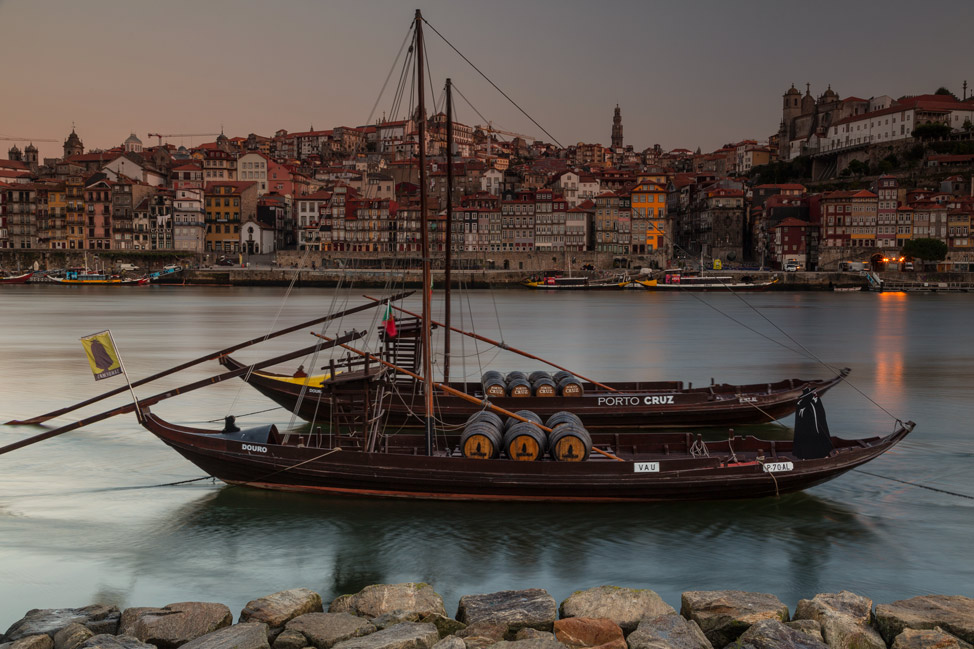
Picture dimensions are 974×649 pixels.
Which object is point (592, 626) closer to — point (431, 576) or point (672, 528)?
point (431, 576)

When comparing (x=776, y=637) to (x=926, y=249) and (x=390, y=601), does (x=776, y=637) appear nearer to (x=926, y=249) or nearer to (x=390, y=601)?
(x=390, y=601)

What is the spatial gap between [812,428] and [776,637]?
550 cm

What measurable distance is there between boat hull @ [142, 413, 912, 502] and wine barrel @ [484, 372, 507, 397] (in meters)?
4.69

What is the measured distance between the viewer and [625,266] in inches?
4087

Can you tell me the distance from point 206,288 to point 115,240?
19.7 metres

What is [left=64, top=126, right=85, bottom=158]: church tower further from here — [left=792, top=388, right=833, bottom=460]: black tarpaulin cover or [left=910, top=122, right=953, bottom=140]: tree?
[left=792, top=388, right=833, bottom=460]: black tarpaulin cover

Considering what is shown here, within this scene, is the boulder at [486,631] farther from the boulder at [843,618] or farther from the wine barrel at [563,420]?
the wine barrel at [563,420]

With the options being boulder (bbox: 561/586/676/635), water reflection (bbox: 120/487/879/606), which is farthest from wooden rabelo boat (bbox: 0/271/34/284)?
boulder (bbox: 561/586/676/635)

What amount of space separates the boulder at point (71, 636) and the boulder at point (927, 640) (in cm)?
658

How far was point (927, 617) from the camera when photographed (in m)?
7.56

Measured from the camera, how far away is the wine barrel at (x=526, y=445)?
1180 cm

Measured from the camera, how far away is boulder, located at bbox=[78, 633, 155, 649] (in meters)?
7.03

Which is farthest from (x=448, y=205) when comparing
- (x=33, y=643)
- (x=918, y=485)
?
(x=33, y=643)

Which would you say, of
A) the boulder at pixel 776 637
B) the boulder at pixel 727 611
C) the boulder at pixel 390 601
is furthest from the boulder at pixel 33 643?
the boulder at pixel 776 637
